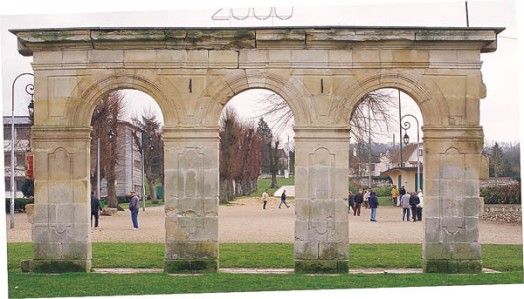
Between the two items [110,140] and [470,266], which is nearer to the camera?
[470,266]

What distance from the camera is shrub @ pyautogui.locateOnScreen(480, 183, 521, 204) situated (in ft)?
140

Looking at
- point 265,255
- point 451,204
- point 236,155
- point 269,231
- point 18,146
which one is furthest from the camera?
point 236,155

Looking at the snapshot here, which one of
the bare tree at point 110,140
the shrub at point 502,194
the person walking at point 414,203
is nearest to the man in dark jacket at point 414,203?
the person walking at point 414,203

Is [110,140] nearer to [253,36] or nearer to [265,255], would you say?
[265,255]

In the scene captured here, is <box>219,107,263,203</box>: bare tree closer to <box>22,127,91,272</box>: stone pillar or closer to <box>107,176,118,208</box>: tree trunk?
<box>107,176,118,208</box>: tree trunk

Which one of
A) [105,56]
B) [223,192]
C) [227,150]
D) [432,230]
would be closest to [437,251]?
[432,230]

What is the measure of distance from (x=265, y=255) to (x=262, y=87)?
523 cm

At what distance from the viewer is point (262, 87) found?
18.0 m

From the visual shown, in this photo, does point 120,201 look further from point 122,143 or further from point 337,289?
point 337,289

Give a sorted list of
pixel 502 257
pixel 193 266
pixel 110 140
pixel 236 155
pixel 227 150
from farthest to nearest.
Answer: pixel 236 155, pixel 227 150, pixel 110 140, pixel 502 257, pixel 193 266

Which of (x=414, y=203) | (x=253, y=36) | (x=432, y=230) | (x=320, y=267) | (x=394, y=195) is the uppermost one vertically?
(x=253, y=36)

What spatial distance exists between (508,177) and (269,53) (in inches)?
1694

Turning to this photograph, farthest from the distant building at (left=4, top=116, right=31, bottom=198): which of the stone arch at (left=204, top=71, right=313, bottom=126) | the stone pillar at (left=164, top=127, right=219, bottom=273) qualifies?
the stone arch at (left=204, top=71, right=313, bottom=126)

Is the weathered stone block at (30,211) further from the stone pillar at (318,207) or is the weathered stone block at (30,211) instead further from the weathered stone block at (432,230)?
the weathered stone block at (432,230)
